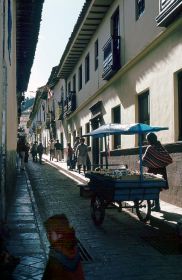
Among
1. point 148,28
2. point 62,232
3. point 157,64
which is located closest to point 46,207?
point 157,64

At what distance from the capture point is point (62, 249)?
3.20m

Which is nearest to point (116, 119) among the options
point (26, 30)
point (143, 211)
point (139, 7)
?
point (139, 7)

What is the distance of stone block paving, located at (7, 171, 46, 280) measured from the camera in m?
5.24

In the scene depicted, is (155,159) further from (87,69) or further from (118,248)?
(87,69)

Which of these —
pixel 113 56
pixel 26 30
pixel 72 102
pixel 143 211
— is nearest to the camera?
pixel 143 211

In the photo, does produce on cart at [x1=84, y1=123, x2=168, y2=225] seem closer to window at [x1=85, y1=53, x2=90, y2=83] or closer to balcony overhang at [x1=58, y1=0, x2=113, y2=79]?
balcony overhang at [x1=58, y1=0, x2=113, y2=79]

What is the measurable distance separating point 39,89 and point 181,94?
126 ft

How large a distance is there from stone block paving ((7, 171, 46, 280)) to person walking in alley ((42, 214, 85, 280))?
1.87 meters

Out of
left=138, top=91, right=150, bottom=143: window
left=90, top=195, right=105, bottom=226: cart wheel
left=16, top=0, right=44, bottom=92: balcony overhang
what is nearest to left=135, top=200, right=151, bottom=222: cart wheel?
left=90, top=195, right=105, bottom=226: cart wheel

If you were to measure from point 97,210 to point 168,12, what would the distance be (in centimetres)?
469

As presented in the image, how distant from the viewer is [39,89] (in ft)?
157

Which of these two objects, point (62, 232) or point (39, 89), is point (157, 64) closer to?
point (62, 232)

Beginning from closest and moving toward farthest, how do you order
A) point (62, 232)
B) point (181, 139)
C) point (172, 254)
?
point (62, 232), point (172, 254), point (181, 139)

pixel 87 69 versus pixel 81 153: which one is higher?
pixel 87 69
